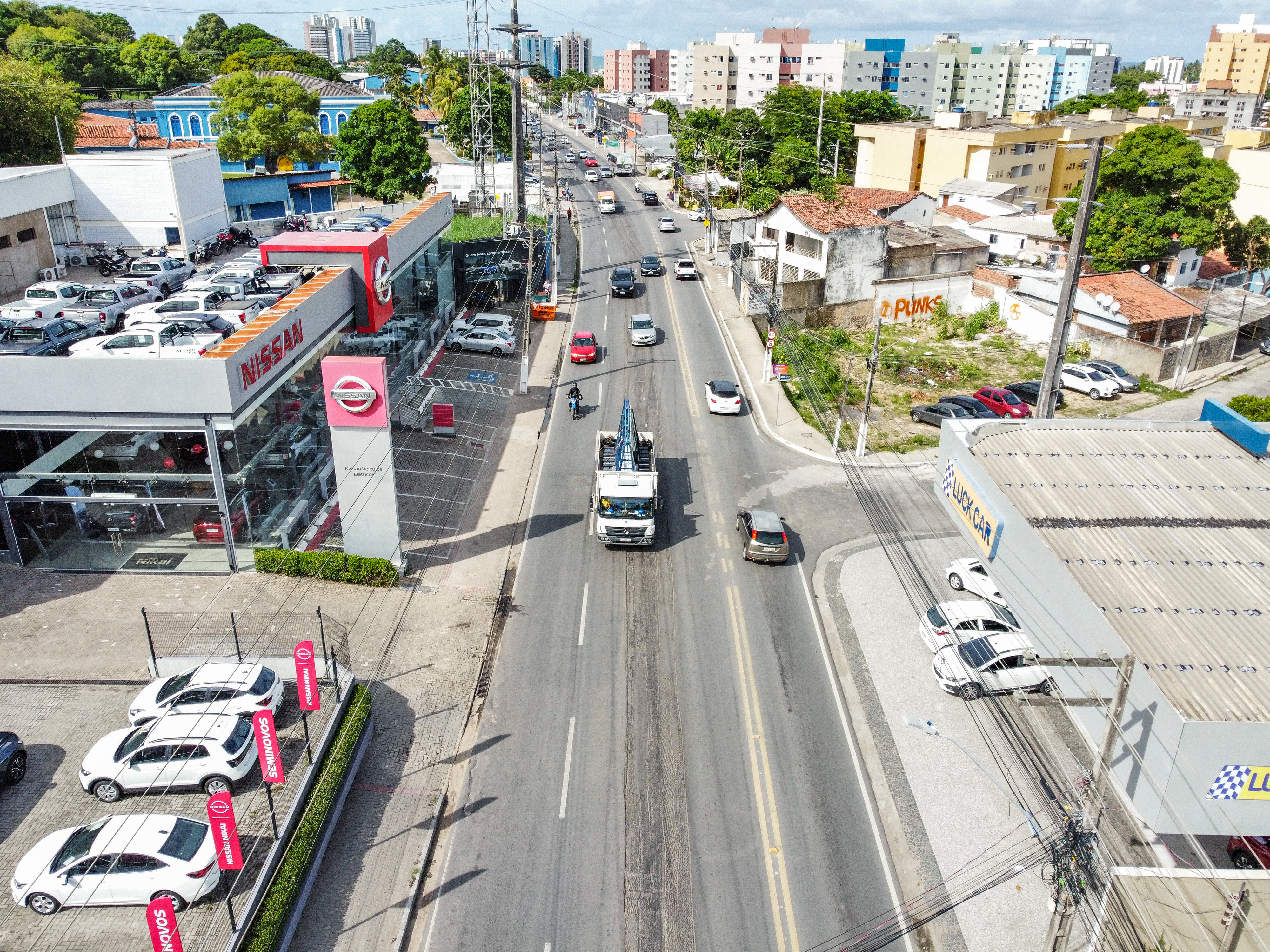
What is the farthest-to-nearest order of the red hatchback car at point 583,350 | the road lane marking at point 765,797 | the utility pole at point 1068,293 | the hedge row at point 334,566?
the red hatchback car at point 583,350, the hedge row at point 334,566, the utility pole at point 1068,293, the road lane marking at point 765,797

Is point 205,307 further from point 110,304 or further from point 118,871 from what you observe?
point 118,871

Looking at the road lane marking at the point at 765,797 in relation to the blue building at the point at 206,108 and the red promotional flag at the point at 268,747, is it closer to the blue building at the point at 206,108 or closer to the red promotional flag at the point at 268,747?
the red promotional flag at the point at 268,747

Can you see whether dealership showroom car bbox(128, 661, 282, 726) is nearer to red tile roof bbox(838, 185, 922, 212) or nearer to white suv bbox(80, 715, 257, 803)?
white suv bbox(80, 715, 257, 803)

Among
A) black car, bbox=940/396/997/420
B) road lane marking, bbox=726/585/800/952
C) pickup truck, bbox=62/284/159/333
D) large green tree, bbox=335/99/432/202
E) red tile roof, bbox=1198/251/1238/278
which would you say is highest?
large green tree, bbox=335/99/432/202

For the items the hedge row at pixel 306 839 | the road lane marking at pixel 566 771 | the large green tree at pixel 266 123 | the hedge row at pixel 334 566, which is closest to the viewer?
the hedge row at pixel 306 839

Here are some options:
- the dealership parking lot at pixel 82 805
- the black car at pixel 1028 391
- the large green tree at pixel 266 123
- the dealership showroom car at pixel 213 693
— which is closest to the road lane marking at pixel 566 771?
the dealership parking lot at pixel 82 805

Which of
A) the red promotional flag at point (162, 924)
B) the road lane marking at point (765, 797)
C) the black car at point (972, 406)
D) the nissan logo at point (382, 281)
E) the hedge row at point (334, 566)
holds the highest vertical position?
the nissan logo at point (382, 281)

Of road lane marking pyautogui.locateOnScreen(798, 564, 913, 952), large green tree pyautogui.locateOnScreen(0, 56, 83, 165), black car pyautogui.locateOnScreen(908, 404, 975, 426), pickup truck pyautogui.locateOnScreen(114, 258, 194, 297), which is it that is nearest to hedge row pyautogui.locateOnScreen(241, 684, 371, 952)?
road lane marking pyautogui.locateOnScreen(798, 564, 913, 952)
